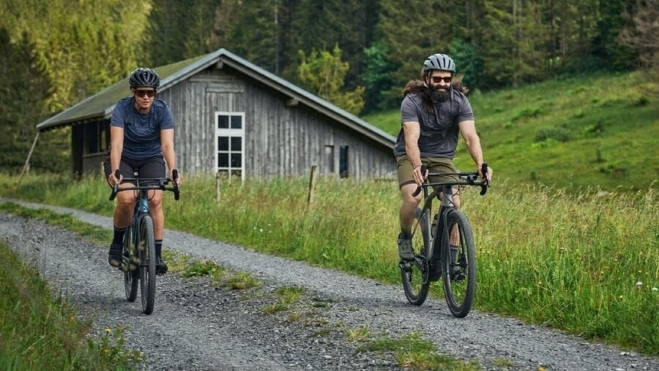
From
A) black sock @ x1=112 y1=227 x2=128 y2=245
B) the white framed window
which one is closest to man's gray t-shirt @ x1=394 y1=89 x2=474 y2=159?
black sock @ x1=112 y1=227 x2=128 y2=245

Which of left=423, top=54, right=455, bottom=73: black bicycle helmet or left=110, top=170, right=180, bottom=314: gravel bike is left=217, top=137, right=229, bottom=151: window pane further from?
left=423, top=54, right=455, bottom=73: black bicycle helmet

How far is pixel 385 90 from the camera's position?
3526 inches

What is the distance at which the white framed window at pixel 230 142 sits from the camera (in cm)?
3406

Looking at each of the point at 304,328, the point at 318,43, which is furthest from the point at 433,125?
the point at 318,43

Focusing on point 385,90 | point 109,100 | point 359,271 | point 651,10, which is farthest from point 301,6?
point 359,271

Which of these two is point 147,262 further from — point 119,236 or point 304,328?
point 304,328

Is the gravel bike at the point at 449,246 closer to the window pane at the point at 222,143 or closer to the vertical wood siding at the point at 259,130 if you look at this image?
the vertical wood siding at the point at 259,130

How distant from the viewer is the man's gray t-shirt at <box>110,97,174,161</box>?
9.47 meters

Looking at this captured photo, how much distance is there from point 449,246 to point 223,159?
25991 millimetres

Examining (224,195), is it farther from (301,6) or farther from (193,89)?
(301,6)

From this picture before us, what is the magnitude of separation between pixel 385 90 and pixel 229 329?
81.9 metres

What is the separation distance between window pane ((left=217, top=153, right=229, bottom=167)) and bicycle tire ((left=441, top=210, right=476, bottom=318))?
25.7m

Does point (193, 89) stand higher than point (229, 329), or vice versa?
point (193, 89)

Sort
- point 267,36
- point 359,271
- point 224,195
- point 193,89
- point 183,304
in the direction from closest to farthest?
point 183,304
point 359,271
point 224,195
point 193,89
point 267,36
